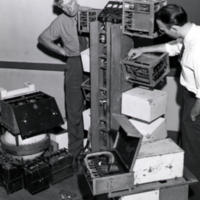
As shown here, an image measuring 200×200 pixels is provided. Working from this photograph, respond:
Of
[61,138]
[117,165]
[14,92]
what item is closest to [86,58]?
[14,92]

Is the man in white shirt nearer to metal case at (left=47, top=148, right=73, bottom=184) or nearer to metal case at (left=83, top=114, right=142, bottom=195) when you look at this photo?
metal case at (left=83, top=114, right=142, bottom=195)

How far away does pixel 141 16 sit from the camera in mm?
3291

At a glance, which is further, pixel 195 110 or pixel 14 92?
pixel 14 92

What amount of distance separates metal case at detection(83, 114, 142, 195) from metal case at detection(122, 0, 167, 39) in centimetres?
83

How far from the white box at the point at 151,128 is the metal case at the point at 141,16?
843 mm

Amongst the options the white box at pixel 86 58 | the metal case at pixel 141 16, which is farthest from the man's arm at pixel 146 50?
the white box at pixel 86 58

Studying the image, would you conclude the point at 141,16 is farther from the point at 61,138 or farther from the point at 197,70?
the point at 61,138

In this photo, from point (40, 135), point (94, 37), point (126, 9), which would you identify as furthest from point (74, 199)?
point (126, 9)

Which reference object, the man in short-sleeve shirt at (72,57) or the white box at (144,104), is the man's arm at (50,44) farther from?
the white box at (144,104)

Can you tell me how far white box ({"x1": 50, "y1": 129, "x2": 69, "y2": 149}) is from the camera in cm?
437

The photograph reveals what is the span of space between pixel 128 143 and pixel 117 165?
195 mm

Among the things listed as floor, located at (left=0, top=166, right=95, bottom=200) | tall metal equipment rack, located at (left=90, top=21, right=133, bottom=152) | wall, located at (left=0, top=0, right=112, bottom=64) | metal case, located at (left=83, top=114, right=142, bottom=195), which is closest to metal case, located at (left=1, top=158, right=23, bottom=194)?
floor, located at (left=0, top=166, right=95, bottom=200)

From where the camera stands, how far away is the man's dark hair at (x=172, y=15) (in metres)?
2.87

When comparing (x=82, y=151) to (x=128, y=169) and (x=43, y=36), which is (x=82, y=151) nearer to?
(x=43, y=36)
